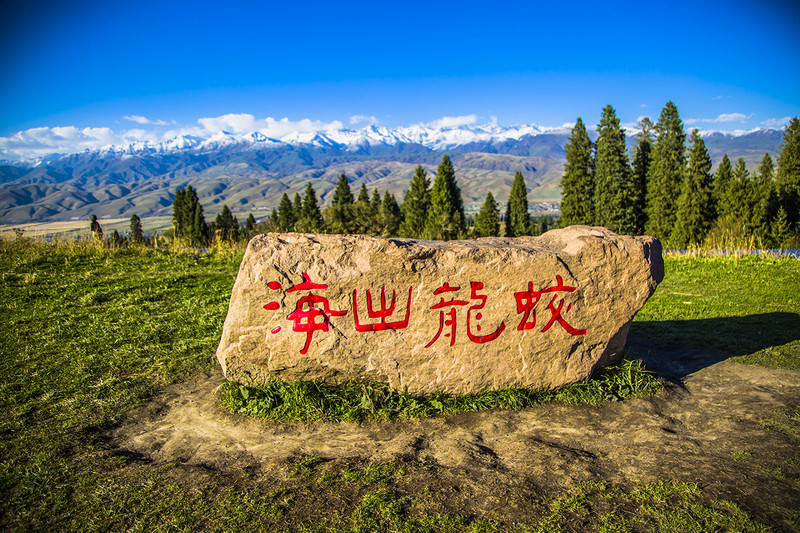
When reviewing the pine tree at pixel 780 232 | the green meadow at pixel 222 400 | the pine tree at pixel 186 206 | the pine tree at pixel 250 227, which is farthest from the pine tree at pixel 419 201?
the green meadow at pixel 222 400

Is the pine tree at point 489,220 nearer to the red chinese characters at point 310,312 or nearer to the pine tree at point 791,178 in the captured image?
the pine tree at point 791,178

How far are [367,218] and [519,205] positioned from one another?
57.1 ft

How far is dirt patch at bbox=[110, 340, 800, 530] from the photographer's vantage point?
335 cm

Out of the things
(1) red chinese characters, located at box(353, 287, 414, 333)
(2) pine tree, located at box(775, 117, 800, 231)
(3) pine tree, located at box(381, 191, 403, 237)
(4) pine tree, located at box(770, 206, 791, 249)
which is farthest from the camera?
(3) pine tree, located at box(381, 191, 403, 237)

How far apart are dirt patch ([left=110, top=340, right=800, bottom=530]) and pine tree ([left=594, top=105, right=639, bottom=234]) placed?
94.3ft

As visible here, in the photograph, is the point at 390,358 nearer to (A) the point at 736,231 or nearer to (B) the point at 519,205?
(A) the point at 736,231

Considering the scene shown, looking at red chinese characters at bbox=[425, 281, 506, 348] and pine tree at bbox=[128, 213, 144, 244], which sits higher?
pine tree at bbox=[128, 213, 144, 244]

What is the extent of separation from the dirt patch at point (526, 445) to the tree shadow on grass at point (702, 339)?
97 cm

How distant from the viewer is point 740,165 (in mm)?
22406

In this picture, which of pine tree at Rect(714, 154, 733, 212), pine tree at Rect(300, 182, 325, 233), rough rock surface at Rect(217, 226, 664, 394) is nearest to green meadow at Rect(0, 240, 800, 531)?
rough rock surface at Rect(217, 226, 664, 394)

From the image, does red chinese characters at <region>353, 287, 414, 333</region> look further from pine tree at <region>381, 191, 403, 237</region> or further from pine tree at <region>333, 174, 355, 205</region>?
pine tree at <region>333, 174, 355, 205</region>

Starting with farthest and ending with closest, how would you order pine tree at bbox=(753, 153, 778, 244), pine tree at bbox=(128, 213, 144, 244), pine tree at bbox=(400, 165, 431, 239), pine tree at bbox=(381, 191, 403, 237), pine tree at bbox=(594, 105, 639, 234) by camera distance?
pine tree at bbox=(400, 165, 431, 239)
pine tree at bbox=(381, 191, 403, 237)
pine tree at bbox=(594, 105, 639, 234)
pine tree at bbox=(753, 153, 778, 244)
pine tree at bbox=(128, 213, 144, 244)

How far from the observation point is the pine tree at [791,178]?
854 inches

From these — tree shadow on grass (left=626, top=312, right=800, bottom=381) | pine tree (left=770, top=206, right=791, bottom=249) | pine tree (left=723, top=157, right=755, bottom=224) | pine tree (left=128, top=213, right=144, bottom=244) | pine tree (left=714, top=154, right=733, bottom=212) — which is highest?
pine tree (left=714, top=154, right=733, bottom=212)
